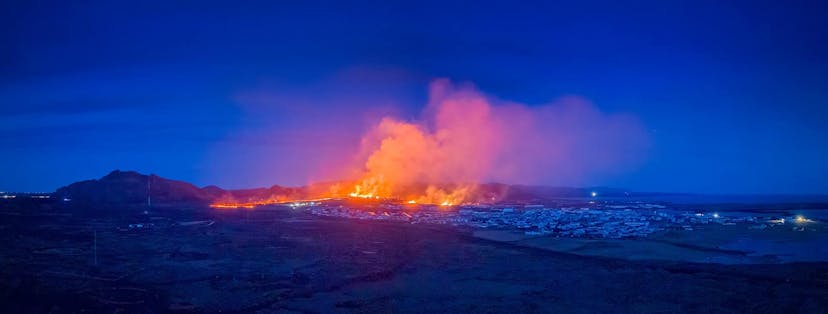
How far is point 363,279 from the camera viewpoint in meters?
23.6

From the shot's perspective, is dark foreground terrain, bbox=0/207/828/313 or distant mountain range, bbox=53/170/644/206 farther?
distant mountain range, bbox=53/170/644/206

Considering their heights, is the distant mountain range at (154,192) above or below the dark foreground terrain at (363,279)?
above

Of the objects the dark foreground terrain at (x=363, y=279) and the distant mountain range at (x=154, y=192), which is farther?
the distant mountain range at (x=154, y=192)

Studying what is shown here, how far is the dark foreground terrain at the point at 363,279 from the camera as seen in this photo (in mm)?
18875

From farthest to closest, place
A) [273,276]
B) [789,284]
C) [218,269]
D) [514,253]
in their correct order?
[514,253]
[218,269]
[273,276]
[789,284]

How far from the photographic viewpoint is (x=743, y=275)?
961 inches

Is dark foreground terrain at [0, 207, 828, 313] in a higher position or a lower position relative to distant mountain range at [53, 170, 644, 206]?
lower

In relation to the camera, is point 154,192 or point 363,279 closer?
point 363,279

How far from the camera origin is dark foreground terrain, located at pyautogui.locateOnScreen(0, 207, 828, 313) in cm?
1888

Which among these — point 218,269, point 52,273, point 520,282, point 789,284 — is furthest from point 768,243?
point 52,273

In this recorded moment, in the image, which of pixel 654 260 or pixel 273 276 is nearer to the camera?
pixel 273 276

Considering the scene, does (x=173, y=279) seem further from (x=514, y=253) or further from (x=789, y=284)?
(x=789, y=284)

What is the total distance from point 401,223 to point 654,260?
2759cm

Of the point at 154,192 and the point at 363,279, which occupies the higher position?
the point at 154,192
